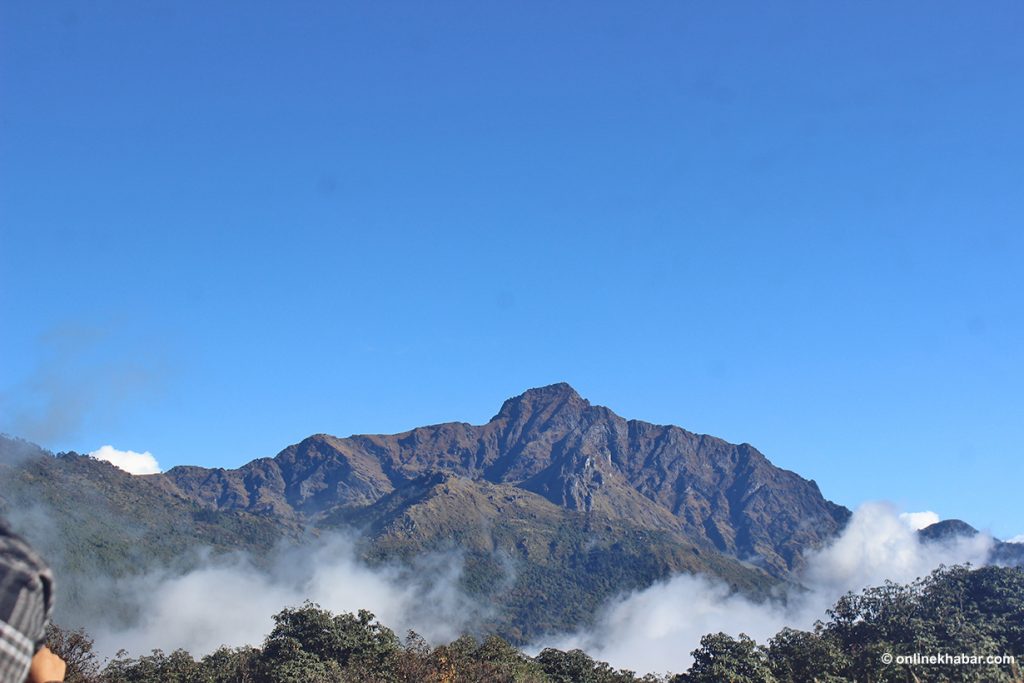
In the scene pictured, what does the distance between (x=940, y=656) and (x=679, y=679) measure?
23.0m

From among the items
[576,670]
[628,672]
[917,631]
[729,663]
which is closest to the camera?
[729,663]

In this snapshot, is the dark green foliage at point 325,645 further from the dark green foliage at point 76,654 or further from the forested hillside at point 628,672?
the dark green foliage at point 76,654

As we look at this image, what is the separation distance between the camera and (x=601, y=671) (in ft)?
269

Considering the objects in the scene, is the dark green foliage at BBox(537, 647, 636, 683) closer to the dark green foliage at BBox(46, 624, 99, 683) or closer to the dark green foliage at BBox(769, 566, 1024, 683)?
the dark green foliage at BBox(769, 566, 1024, 683)

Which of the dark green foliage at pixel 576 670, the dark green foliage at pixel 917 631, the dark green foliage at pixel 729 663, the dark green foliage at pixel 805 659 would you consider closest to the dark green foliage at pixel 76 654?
the dark green foliage at pixel 576 670

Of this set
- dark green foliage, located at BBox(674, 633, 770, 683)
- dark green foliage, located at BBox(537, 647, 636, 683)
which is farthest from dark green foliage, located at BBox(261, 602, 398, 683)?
dark green foliage, located at BBox(674, 633, 770, 683)

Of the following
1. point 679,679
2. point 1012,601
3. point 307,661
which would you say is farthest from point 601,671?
point 1012,601

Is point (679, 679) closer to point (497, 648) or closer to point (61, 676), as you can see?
point (497, 648)

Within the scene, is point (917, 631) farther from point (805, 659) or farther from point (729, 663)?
point (729, 663)

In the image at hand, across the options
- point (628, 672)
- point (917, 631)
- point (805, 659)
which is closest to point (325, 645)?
point (628, 672)

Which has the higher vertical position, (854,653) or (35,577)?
(854,653)

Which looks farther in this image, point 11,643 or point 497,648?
point 497,648

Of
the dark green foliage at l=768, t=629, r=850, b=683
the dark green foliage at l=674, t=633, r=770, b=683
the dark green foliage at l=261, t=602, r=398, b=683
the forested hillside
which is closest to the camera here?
the forested hillside

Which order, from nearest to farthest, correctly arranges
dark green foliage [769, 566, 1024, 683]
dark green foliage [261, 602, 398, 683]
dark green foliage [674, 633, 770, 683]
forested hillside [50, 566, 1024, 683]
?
1. dark green foliage [769, 566, 1024, 683]
2. forested hillside [50, 566, 1024, 683]
3. dark green foliage [674, 633, 770, 683]
4. dark green foliage [261, 602, 398, 683]
